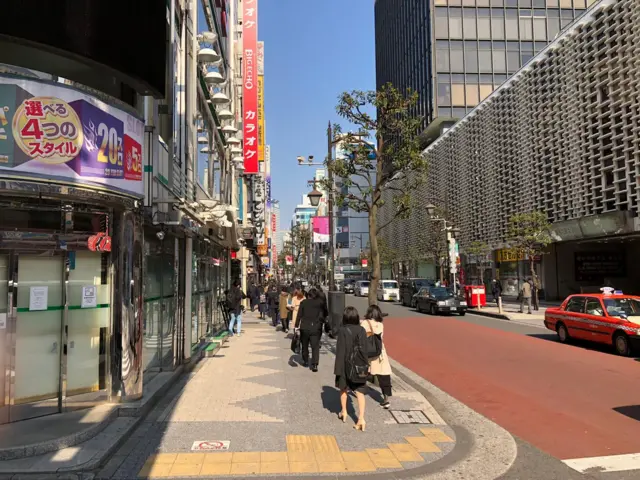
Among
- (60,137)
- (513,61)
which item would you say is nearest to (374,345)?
(60,137)

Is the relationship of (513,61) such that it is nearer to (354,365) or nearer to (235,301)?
(235,301)

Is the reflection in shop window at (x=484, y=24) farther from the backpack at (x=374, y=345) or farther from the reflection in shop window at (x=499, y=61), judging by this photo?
the backpack at (x=374, y=345)

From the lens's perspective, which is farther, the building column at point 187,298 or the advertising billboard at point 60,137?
the building column at point 187,298

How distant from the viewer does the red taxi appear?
1226cm

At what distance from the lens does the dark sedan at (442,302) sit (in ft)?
83.6

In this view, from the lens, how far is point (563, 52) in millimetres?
28781

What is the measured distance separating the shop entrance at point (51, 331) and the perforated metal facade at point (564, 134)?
23.8m

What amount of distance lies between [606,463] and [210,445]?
432cm

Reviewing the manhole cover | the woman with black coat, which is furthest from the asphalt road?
the woman with black coat

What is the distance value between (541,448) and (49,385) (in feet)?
20.8

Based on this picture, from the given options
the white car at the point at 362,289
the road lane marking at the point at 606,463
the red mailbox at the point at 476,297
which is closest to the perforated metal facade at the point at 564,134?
the red mailbox at the point at 476,297

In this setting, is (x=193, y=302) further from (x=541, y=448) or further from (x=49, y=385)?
(x=541, y=448)

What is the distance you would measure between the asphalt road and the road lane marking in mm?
102

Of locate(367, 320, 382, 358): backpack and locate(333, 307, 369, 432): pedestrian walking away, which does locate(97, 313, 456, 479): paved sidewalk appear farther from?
locate(367, 320, 382, 358): backpack
